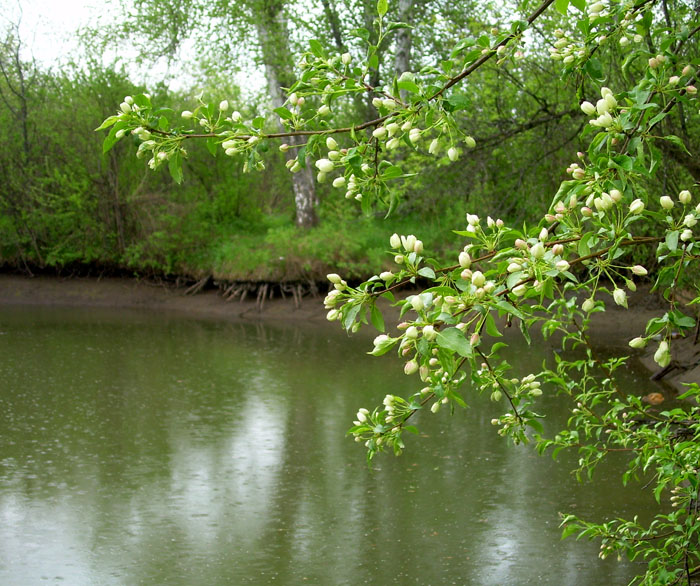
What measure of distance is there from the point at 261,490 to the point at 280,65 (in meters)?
12.2

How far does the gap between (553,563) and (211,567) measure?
6.06 ft

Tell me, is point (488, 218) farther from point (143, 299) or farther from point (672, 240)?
point (143, 299)

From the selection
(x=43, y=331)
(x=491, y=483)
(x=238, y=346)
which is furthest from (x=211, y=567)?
(x=43, y=331)

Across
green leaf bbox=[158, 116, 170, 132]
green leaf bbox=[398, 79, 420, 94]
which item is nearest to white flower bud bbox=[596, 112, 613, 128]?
green leaf bbox=[398, 79, 420, 94]

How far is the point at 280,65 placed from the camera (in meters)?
17.1

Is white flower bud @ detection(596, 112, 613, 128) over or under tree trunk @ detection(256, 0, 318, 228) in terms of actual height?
under

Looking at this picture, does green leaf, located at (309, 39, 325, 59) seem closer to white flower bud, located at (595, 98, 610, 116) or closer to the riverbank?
white flower bud, located at (595, 98, 610, 116)

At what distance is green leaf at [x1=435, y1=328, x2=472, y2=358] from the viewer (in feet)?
5.81

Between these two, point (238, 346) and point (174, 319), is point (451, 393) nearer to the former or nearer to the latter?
point (238, 346)

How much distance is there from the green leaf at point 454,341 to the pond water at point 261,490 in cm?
320

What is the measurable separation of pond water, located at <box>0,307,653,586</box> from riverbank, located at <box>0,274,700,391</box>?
12.0ft

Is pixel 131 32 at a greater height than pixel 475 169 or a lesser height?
greater

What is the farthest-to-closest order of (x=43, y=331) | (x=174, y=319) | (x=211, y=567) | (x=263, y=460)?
(x=174, y=319) → (x=43, y=331) → (x=263, y=460) → (x=211, y=567)

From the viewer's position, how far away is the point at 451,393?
2.41 meters
